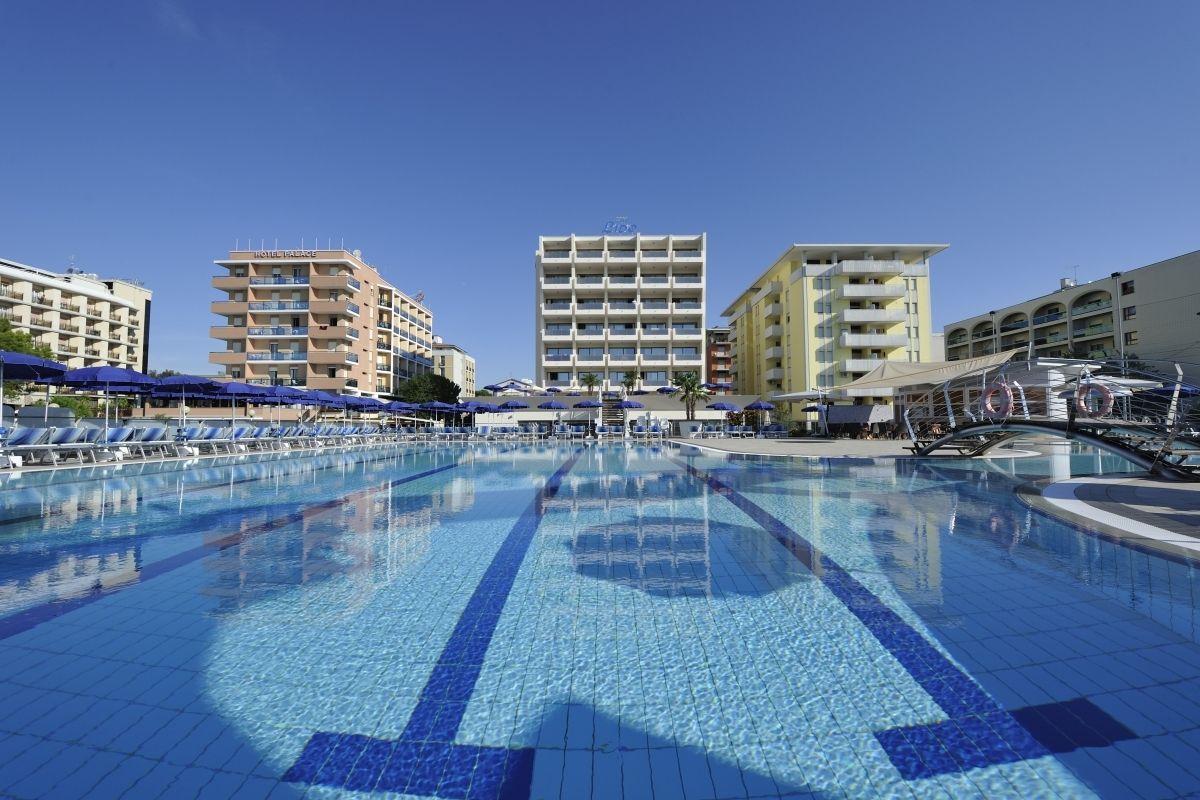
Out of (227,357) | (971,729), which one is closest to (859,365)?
(971,729)

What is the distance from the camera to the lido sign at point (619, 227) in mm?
46031

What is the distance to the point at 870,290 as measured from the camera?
3828 centimetres

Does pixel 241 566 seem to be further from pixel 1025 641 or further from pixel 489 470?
pixel 489 470

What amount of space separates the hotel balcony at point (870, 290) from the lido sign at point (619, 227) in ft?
59.9

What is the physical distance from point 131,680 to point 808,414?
4021 centimetres

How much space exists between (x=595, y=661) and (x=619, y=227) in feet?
152

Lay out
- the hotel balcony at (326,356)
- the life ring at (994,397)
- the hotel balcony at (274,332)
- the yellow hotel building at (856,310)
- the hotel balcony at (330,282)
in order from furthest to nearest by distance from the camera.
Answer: the hotel balcony at (330,282)
the hotel balcony at (274,332)
the hotel balcony at (326,356)
the yellow hotel building at (856,310)
the life ring at (994,397)

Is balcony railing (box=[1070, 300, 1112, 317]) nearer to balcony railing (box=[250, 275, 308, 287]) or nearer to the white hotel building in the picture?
the white hotel building

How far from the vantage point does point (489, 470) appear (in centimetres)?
1419

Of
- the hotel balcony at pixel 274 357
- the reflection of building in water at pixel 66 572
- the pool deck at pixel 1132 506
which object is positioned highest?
the hotel balcony at pixel 274 357

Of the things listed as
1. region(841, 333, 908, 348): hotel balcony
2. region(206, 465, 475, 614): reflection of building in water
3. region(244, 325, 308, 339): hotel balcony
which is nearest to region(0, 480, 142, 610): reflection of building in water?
region(206, 465, 475, 614): reflection of building in water

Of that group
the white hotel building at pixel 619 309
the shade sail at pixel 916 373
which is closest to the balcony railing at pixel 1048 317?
the white hotel building at pixel 619 309

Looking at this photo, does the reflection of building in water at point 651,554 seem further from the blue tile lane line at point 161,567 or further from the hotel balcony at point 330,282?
the hotel balcony at point 330,282

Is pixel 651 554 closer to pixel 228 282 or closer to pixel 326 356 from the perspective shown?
pixel 326 356
